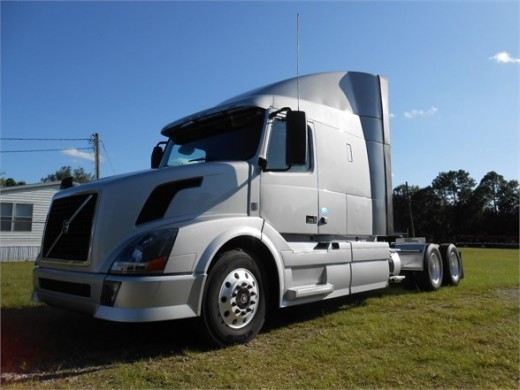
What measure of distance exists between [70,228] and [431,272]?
24.0 ft

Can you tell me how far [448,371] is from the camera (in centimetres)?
373

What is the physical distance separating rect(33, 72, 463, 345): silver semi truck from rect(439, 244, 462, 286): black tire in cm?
324

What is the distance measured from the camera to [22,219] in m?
22.9

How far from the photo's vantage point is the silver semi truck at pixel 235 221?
411cm

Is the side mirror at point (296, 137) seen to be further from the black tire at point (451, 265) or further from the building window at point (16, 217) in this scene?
the building window at point (16, 217)

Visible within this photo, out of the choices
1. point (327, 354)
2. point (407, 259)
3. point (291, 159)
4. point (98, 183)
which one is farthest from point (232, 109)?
point (407, 259)

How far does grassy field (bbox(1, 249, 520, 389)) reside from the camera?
11.6ft

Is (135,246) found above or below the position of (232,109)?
below

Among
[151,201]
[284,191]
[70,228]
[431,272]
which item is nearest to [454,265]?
[431,272]

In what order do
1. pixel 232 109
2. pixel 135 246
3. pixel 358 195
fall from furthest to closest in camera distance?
pixel 358 195
pixel 232 109
pixel 135 246

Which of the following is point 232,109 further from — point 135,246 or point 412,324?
point 412,324

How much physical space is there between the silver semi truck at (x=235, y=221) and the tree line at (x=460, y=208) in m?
78.0

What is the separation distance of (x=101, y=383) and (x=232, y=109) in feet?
11.1

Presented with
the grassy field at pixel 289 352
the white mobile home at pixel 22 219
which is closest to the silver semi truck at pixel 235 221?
the grassy field at pixel 289 352
